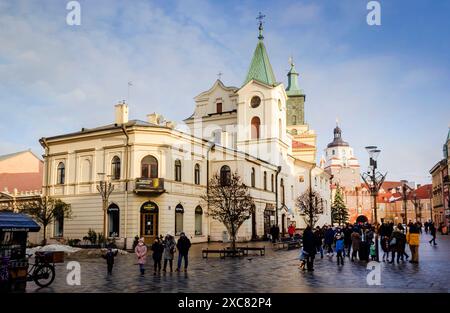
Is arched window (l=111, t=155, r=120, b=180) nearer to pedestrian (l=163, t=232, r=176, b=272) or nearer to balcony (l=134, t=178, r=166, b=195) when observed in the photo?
balcony (l=134, t=178, r=166, b=195)

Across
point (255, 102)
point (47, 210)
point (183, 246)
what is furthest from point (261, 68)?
point (183, 246)

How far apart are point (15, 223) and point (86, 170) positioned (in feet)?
79.3

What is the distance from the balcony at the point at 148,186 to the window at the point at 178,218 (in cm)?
328

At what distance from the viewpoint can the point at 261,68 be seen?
57.1 meters

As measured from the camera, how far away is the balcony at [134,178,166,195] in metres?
Result: 34.3

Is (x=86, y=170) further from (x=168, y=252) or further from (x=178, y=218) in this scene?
(x=168, y=252)

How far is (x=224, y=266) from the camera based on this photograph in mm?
21094

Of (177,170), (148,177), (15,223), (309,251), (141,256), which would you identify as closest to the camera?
(15,223)

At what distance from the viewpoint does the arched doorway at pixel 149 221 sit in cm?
3500

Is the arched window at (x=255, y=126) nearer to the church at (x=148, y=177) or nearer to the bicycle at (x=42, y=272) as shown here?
the church at (x=148, y=177)

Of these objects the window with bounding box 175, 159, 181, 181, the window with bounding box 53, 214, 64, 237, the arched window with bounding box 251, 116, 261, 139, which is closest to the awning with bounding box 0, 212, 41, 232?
the window with bounding box 175, 159, 181, 181
